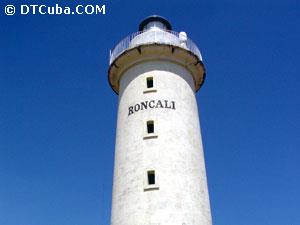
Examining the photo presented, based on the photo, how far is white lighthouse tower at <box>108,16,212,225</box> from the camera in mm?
A: 18828

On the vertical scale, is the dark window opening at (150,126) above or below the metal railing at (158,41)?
below

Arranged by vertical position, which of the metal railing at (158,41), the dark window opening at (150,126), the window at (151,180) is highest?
the metal railing at (158,41)

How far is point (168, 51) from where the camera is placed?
2316 centimetres

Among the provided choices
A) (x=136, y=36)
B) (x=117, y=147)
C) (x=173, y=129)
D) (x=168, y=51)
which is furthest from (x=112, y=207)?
(x=136, y=36)

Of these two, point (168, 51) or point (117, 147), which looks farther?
point (168, 51)

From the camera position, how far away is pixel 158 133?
67.3ft

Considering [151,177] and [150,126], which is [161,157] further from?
[150,126]

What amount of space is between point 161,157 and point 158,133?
1305 mm

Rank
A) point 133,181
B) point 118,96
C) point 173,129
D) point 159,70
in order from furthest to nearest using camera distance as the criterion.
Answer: point 118,96 < point 159,70 < point 173,129 < point 133,181

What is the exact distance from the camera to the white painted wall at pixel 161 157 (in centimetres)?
1866

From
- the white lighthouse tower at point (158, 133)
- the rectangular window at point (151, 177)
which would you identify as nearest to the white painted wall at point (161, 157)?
the white lighthouse tower at point (158, 133)

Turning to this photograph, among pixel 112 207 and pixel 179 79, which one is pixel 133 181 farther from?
pixel 179 79

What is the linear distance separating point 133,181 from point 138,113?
3.68 meters

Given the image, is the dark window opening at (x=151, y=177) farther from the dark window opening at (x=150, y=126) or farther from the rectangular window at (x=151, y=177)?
the dark window opening at (x=150, y=126)
